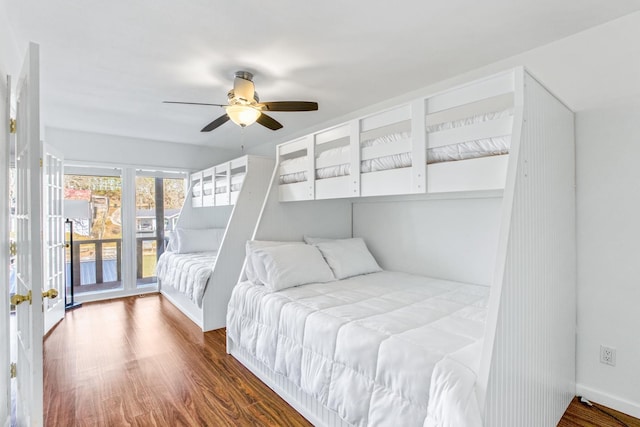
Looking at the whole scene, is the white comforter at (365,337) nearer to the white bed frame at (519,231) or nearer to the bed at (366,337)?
the bed at (366,337)

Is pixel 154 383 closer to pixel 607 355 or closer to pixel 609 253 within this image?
pixel 607 355

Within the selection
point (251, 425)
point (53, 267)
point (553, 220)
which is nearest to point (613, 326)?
point (553, 220)

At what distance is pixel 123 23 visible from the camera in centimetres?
198

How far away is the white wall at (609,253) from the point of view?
1.94m

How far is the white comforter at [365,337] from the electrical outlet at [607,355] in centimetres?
74

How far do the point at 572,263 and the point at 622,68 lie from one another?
1.25 metres

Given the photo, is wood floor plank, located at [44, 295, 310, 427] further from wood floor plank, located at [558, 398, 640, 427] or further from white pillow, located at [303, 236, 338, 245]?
wood floor plank, located at [558, 398, 640, 427]

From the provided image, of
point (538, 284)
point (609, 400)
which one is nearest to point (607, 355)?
point (609, 400)

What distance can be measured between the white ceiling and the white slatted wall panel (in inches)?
25.1

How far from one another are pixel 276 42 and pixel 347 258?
1.87 m

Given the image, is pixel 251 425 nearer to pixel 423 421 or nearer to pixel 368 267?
pixel 423 421

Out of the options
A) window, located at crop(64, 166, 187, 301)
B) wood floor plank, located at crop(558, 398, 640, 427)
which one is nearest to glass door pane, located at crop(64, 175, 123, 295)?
window, located at crop(64, 166, 187, 301)

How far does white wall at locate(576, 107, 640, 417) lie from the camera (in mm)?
1944

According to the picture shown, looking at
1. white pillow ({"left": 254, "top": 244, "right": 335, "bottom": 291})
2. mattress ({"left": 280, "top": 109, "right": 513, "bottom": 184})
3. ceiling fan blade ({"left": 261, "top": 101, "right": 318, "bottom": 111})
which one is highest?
ceiling fan blade ({"left": 261, "top": 101, "right": 318, "bottom": 111})
